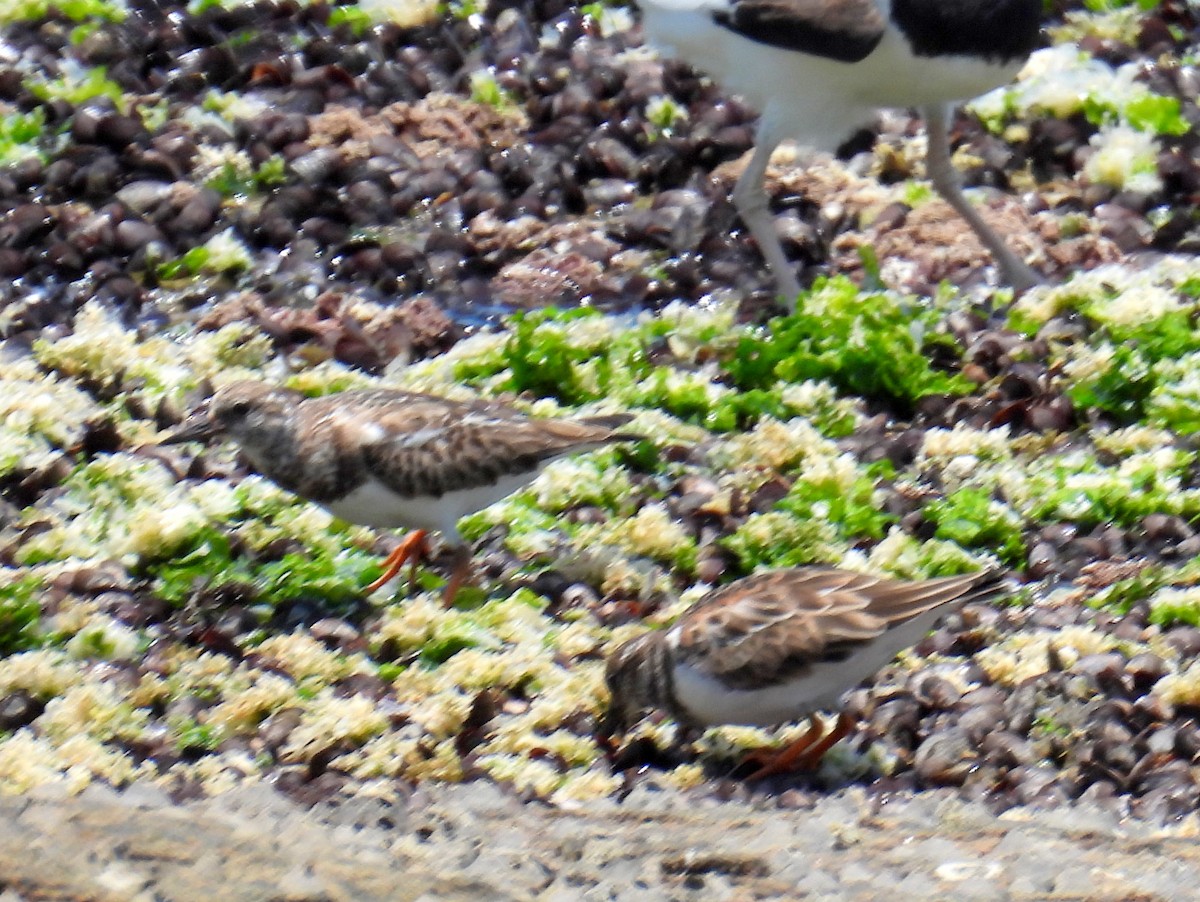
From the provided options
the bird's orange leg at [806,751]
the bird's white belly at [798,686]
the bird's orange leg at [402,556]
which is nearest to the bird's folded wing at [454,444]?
the bird's orange leg at [402,556]

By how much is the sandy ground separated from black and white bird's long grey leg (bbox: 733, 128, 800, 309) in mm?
3930

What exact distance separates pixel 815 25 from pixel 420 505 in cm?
340

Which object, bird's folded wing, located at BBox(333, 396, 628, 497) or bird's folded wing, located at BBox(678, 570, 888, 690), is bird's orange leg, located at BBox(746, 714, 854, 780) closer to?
bird's folded wing, located at BBox(678, 570, 888, 690)

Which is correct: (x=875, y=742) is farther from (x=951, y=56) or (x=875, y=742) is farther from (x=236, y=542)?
(x=951, y=56)

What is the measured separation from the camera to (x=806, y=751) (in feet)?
19.0

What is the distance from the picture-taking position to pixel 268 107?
10656mm

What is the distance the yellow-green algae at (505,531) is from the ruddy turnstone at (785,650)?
0.31 m

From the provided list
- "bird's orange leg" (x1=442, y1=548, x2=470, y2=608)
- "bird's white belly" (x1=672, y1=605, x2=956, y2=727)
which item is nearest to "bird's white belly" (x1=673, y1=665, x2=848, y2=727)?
"bird's white belly" (x1=672, y1=605, x2=956, y2=727)

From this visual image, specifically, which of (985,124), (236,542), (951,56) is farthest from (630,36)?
(236,542)

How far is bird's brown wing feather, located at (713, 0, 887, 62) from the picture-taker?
845 cm

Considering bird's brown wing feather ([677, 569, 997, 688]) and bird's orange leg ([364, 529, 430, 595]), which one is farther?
bird's orange leg ([364, 529, 430, 595])

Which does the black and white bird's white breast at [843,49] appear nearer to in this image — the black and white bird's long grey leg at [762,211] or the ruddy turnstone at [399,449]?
the black and white bird's long grey leg at [762,211]

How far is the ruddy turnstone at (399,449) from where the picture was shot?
6.39 meters

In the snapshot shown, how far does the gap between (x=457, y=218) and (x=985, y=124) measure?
3160mm
